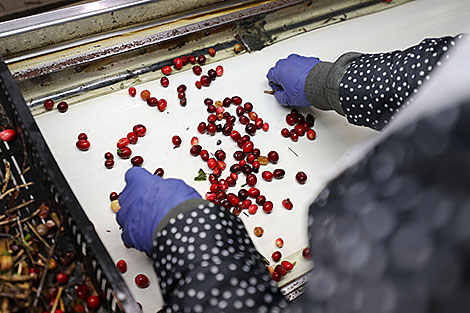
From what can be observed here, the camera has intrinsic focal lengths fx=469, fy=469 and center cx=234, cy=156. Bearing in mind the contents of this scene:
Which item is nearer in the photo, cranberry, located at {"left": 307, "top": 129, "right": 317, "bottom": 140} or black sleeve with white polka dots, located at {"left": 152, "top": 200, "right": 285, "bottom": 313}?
black sleeve with white polka dots, located at {"left": 152, "top": 200, "right": 285, "bottom": 313}

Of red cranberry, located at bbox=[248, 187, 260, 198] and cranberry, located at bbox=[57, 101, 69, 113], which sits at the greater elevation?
cranberry, located at bbox=[57, 101, 69, 113]

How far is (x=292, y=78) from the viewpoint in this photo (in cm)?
172

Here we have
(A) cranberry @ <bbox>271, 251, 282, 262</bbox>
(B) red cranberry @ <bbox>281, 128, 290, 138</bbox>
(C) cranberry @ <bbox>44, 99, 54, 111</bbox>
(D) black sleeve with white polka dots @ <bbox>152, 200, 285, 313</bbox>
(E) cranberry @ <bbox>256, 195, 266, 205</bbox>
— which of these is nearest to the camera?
(D) black sleeve with white polka dots @ <bbox>152, 200, 285, 313</bbox>

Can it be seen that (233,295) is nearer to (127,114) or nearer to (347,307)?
(347,307)

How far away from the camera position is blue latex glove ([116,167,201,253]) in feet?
3.78

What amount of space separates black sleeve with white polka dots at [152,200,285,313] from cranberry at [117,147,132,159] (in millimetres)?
538

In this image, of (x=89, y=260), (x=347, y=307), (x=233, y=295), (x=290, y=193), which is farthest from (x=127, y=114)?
(x=347, y=307)

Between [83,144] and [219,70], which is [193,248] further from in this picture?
[219,70]

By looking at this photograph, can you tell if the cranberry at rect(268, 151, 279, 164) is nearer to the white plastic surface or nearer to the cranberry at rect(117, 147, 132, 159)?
the white plastic surface

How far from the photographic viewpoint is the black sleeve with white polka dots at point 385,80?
1.40 metres

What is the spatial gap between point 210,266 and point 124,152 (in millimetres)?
748

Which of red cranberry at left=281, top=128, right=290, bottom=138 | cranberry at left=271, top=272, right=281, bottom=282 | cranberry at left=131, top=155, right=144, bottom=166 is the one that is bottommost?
cranberry at left=271, top=272, right=281, bottom=282

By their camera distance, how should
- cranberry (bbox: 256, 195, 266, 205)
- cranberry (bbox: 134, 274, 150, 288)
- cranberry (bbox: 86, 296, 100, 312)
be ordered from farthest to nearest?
cranberry (bbox: 256, 195, 266, 205)
cranberry (bbox: 134, 274, 150, 288)
cranberry (bbox: 86, 296, 100, 312)

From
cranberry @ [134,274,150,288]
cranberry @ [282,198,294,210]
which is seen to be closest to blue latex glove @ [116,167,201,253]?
cranberry @ [134,274,150,288]
